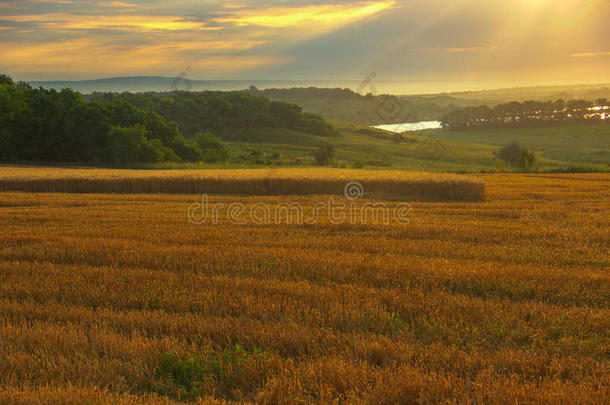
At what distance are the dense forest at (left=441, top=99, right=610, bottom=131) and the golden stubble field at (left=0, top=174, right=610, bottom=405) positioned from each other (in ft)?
407

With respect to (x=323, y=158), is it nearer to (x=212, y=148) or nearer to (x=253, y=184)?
(x=212, y=148)

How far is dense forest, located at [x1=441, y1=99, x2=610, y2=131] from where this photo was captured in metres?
119

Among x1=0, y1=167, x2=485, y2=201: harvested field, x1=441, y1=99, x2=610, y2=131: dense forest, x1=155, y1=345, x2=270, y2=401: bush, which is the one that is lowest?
x1=155, y1=345, x2=270, y2=401: bush

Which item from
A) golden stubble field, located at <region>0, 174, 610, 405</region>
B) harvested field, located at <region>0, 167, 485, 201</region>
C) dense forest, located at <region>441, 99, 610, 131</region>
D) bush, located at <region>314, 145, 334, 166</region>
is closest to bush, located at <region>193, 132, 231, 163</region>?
bush, located at <region>314, 145, 334, 166</region>

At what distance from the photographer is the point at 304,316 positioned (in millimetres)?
6066

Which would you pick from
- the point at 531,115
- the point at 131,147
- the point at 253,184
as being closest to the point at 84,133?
the point at 131,147

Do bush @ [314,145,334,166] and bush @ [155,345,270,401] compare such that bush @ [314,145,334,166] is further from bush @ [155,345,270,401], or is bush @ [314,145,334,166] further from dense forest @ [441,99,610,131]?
dense forest @ [441,99,610,131]

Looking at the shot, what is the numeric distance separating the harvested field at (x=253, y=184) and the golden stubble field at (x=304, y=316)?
9.05m

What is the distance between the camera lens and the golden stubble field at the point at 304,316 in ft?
14.6

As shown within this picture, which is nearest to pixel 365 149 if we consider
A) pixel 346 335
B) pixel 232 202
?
pixel 232 202

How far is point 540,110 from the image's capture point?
12462cm

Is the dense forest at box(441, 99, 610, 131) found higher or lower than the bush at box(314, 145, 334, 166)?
higher

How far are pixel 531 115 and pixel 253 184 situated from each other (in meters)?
122

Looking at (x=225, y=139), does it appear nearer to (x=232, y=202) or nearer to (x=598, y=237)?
(x=232, y=202)
